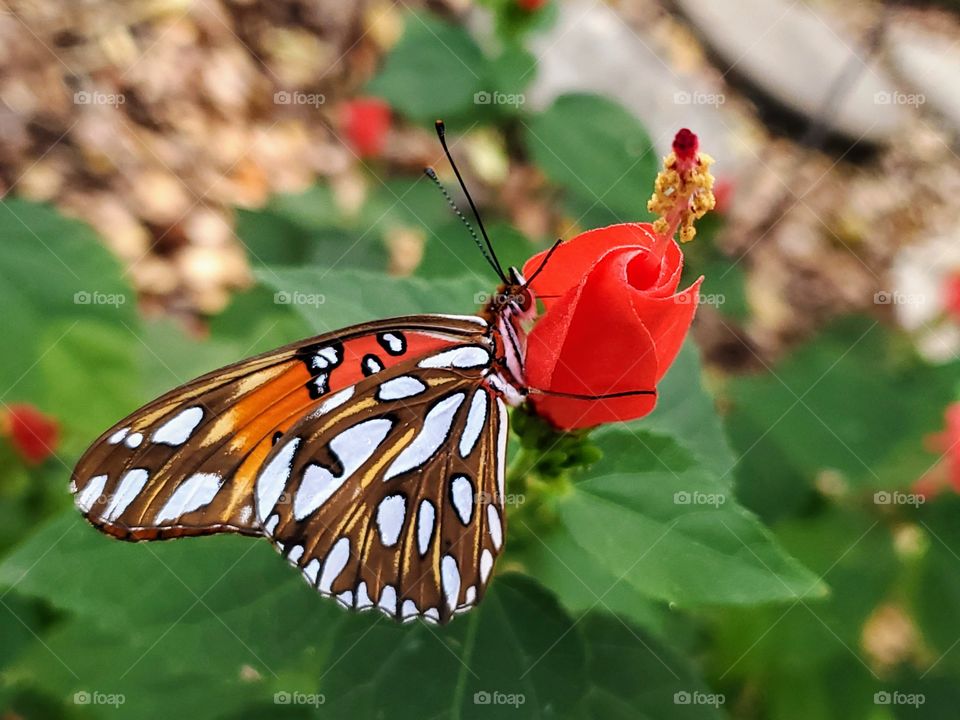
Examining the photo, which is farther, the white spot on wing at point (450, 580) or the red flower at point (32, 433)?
the red flower at point (32, 433)

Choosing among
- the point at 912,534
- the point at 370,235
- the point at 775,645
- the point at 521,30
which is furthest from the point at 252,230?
the point at 912,534

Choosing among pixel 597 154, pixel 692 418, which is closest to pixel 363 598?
pixel 692 418

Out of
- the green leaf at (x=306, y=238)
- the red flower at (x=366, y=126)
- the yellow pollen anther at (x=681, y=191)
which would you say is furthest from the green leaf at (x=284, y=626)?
the red flower at (x=366, y=126)

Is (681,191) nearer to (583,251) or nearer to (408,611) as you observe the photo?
(583,251)

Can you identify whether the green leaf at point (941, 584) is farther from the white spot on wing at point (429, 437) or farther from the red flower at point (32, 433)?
the red flower at point (32, 433)

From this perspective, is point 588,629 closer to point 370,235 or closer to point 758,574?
point 758,574

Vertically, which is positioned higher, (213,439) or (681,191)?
(681,191)

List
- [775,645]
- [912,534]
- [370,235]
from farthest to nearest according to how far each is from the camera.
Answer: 1. [370,235]
2. [912,534]
3. [775,645]
